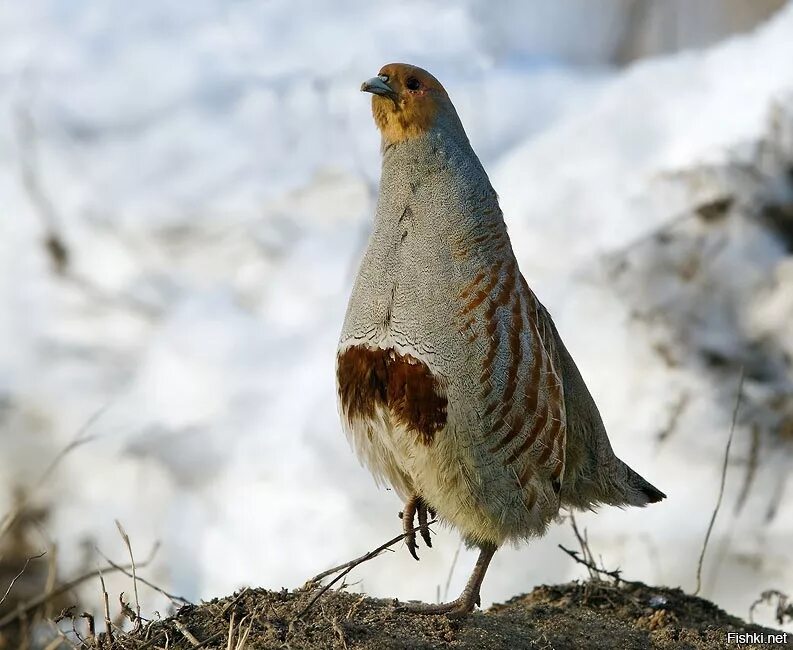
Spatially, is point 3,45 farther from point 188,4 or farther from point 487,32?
point 487,32

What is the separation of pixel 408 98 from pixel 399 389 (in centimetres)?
60

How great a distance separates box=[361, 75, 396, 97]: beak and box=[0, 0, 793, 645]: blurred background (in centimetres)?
197

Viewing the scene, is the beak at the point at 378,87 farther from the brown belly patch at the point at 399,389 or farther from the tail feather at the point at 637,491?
the tail feather at the point at 637,491

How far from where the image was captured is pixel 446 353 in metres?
1.93

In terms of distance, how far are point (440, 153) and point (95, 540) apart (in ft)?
8.41

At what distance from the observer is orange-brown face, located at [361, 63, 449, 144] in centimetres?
204

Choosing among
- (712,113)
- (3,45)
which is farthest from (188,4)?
(712,113)

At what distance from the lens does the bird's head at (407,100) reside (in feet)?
6.69

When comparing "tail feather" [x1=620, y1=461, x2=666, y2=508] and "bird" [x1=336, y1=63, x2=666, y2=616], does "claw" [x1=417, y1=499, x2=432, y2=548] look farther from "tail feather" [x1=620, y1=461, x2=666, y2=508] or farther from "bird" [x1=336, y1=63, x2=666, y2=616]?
"tail feather" [x1=620, y1=461, x2=666, y2=508]

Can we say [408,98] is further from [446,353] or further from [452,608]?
[452,608]

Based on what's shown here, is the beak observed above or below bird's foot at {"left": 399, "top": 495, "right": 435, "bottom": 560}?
above

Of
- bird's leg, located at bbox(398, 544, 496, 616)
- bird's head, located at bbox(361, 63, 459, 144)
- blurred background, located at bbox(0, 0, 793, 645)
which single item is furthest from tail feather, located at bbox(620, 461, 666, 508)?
blurred background, located at bbox(0, 0, 793, 645)

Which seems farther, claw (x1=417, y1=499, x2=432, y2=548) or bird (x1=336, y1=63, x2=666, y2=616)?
claw (x1=417, y1=499, x2=432, y2=548)

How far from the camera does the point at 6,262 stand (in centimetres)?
467
